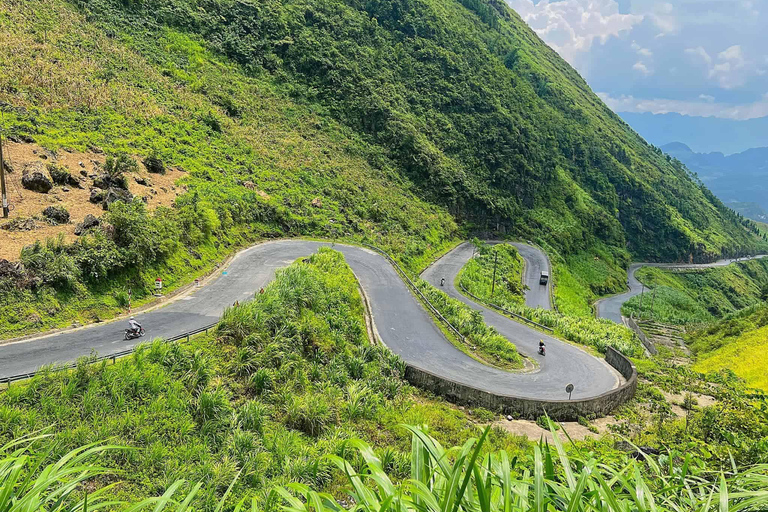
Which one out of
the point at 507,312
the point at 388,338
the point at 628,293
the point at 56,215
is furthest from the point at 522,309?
the point at 628,293

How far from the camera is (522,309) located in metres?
32.0

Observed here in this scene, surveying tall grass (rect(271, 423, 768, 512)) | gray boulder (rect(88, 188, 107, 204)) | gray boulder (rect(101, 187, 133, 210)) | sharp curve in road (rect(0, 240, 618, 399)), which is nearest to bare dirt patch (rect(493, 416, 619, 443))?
sharp curve in road (rect(0, 240, 618, 399))

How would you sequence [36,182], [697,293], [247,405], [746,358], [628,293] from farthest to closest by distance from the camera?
[697,293], [628,293], [746,358], [36,182], [247,405]

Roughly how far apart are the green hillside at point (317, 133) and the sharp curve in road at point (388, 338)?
183 cm

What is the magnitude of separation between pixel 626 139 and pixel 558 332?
407 feet

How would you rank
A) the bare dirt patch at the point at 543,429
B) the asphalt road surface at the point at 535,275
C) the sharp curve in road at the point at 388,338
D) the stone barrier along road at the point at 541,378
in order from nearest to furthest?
the sharp curve in road at the point at 388,338
the bare dirt patch at the point at 543,429
the stone barrier along road at the point at 541,378
the asphalt road surface at the point at 535,275

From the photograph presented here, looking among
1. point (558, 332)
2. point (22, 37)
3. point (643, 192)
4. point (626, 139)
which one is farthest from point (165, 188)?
point (626, 139)

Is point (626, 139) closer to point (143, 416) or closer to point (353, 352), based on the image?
point (353, 352)

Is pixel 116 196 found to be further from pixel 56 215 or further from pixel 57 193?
pixel 56 215

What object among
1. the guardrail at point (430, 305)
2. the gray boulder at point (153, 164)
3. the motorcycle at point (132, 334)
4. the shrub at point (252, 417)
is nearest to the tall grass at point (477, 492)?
the shrub at point (252, 417)

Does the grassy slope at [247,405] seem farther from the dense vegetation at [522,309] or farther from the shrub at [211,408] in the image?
the dense vegetation at [522,309]

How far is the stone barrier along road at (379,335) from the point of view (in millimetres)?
12766

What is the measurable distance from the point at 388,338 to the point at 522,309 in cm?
1654

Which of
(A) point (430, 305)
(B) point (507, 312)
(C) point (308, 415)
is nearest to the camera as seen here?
(C) point (308, 415)
